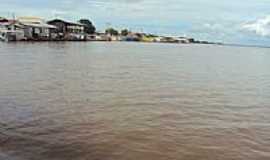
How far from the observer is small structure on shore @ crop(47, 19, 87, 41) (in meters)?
121

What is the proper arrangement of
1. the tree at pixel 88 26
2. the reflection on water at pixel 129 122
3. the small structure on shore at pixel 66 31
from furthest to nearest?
the tree at pixel 88 26 → the small structure on shore at pixel 66 31 → the reflection on water at pixel 129 122

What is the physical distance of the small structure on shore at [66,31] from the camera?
121 m

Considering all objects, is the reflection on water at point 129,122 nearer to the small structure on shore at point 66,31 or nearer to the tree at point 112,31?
the small structure on shore at point 66,31

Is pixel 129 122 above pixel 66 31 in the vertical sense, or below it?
below

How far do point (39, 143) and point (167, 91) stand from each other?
40.3 ft

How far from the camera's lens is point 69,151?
1083 cm

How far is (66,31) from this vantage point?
128 metres

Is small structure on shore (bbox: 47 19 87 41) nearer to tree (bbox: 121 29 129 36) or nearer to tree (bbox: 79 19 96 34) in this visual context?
tree (bbox: 79 19 96 34)

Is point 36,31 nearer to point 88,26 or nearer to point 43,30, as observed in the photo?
point 43,30

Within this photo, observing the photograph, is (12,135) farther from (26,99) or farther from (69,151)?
(26,99)

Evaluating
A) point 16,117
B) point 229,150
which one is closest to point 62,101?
point 16,117

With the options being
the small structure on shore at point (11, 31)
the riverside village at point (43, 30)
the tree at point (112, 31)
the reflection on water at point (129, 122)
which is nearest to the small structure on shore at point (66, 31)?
the riverside village at point (43, 30)

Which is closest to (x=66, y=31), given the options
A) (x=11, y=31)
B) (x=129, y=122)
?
(x=11, y=31)

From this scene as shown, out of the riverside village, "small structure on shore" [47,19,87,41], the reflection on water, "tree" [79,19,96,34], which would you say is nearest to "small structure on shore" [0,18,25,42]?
the riverside village
